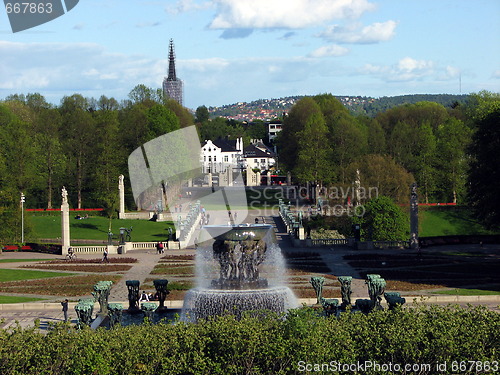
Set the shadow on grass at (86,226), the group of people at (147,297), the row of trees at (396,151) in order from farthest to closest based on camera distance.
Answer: the row of trees at (396,151) < the shadow on grass at (86,226) < the group of people at (147,297)

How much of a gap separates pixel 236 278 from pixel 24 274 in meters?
22.4

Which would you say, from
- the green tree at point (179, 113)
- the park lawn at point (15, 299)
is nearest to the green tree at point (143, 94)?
the green tree at point (179, 113)

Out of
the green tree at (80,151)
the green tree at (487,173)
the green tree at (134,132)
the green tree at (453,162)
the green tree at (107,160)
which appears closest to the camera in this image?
the green tree at (487,173)

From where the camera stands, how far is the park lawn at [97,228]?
70.0 meters

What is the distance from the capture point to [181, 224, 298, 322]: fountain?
2936 centimetres

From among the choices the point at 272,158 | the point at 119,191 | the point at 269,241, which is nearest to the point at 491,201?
the point at 269,241

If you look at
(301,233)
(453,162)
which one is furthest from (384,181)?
(453,162)

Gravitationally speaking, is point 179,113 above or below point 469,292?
above

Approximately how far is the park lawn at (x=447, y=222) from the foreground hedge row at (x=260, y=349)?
51.7 m

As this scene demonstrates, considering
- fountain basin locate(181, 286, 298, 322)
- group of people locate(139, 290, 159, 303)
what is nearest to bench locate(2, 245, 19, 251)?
group of people locate(139, 290, 159, 303)

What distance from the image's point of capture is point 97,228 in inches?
2997

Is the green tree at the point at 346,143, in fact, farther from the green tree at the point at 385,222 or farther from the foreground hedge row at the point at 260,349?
the foreground hedge row at the point at 260,349

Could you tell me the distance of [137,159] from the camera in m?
98.2

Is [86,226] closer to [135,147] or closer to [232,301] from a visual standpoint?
[135,147]
